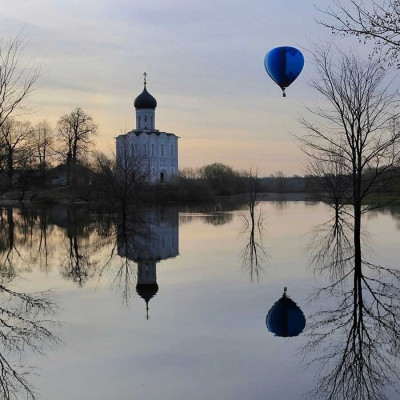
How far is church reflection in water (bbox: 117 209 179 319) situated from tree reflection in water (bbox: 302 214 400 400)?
2843 millimetres

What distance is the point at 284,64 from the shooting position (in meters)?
17.3

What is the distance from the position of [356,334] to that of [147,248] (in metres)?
10.7

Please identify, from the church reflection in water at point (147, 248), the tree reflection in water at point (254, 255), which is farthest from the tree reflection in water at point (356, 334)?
the church reflection in water at point (147, 248)

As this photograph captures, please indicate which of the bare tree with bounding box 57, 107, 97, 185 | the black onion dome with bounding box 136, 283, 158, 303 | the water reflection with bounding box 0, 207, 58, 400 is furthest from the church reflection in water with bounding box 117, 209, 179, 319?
the bare tree with bounding box 57, 107, 97, 185

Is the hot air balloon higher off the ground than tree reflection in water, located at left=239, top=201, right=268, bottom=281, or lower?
lower

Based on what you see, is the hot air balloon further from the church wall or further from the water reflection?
the church wall

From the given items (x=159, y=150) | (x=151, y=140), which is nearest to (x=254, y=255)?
(x=151, y=140)

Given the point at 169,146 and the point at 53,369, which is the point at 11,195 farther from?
the point at 53,369

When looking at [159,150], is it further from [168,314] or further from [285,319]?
[285,319]

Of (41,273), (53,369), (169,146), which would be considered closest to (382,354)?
(53,369)

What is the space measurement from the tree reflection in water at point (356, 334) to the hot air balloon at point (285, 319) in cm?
17

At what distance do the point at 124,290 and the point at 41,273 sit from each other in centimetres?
307

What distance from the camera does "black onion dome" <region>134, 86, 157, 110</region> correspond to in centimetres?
6925

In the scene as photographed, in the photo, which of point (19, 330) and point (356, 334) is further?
point (19, 330)
